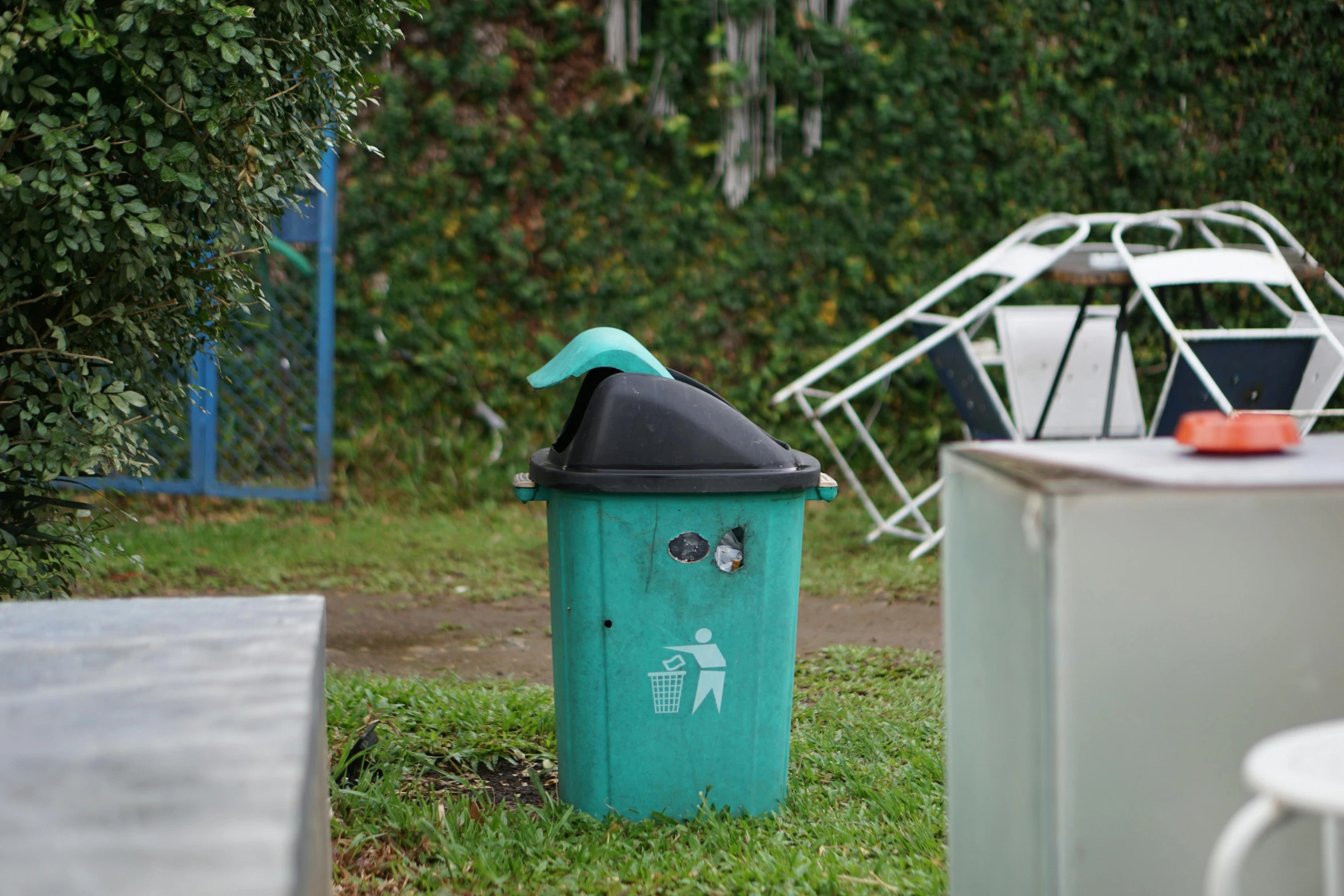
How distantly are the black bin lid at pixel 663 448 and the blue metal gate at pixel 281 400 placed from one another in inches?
178

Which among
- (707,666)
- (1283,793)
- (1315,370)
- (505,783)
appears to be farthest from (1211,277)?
(1283,793)

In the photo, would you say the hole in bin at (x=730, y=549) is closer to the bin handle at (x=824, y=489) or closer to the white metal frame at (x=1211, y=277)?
the bin handle at (x=824, y=489)

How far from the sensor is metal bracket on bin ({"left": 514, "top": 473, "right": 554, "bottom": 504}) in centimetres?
262

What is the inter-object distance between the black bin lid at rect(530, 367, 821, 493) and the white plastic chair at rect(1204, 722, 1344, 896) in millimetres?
1483

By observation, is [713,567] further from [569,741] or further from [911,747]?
[911,747]

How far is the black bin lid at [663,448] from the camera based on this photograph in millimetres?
2449

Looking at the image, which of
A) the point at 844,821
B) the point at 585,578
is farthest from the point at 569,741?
the point at 844,821

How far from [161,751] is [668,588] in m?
1.42

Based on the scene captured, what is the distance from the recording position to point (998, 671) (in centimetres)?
146

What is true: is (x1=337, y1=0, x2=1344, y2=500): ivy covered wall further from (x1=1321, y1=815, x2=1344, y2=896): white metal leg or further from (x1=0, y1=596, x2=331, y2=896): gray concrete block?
(x1=1321, y1=815, x2=1344, y2=896): white metal leg

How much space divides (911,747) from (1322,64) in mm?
6142

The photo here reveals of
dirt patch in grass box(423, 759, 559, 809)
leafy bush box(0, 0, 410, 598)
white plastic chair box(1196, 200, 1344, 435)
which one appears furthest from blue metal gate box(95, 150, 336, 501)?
white plastic chair box(1196, 200, 1344, 435)

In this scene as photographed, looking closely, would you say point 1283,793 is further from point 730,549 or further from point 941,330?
point 941,330

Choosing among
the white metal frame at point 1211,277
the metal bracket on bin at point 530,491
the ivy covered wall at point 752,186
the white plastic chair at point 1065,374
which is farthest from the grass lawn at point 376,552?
the metal bracket on bin at point 530,491
